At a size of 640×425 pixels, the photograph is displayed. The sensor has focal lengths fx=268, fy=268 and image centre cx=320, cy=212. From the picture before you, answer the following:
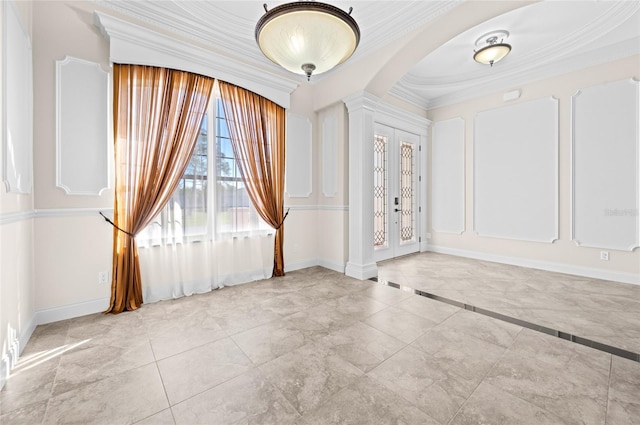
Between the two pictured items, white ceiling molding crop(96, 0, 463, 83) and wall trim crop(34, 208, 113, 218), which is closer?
wall trim crop(34, 208, 113, 218)

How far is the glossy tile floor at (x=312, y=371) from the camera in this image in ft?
4.92

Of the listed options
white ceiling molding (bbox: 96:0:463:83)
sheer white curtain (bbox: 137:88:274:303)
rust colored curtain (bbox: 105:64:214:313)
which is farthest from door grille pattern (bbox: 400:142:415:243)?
rust colored curtain (bbox: 105:64:214:313)

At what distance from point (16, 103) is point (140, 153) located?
0.97 meters

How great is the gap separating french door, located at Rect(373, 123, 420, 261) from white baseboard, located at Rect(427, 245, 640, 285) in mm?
910

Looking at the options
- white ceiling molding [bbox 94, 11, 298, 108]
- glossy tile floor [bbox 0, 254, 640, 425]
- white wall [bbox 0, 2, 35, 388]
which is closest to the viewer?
glossy tile floor [bbox 0, 254, 640, 425]

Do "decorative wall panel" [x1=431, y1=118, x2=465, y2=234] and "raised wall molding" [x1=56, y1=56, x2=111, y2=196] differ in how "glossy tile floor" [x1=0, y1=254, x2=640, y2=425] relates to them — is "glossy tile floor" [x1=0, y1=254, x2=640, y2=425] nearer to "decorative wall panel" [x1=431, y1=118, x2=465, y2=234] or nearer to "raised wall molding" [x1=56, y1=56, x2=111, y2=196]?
"raised wall molding" [x1=56, y1=56, x2=111, y2=196]

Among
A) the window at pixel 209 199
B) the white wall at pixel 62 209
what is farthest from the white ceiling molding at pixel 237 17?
the window at pixel 209 199

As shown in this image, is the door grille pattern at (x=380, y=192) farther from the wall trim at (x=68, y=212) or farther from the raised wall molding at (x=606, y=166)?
the wall trim at (x=68, y=212)

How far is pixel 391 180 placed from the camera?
5.39m

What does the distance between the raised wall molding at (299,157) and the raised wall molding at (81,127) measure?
2340mm

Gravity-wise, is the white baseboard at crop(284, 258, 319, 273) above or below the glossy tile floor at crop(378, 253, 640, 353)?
above

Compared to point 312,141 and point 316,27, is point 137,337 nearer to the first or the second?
point 316,27

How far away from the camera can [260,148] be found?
12.9 ft

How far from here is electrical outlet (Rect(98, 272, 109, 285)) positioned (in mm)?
2840
